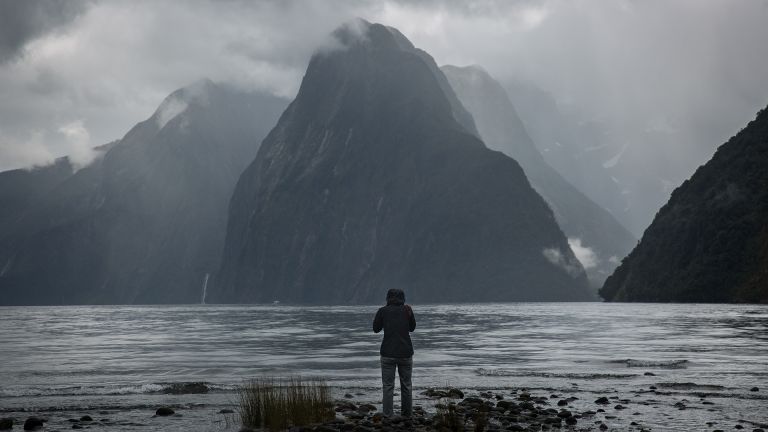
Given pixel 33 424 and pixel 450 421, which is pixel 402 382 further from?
pixel 33 424

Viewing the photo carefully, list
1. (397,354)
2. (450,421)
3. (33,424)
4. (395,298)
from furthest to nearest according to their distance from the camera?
(395,298)
(397,354)
(33,424)
(450,421)

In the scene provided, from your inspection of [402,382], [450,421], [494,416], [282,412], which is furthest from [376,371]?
[450,421]

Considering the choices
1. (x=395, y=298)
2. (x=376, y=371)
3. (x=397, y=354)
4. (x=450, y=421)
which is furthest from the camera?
(x=376, y=371)

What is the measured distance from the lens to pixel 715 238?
6156 inches

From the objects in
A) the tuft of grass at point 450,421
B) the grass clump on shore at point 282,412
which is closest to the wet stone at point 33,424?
the grass clump on shore at point 282,412

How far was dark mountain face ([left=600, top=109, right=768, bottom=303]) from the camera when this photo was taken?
14725 cm

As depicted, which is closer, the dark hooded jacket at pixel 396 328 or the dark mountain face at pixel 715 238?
the dark hooded jacket at pixel 396 328

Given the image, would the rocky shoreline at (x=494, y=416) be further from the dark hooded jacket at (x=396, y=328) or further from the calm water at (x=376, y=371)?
the dark hooded jacket at (x=396, y=328)

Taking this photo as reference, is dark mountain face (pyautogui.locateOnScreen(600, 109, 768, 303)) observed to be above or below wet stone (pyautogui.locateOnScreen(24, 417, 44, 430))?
above

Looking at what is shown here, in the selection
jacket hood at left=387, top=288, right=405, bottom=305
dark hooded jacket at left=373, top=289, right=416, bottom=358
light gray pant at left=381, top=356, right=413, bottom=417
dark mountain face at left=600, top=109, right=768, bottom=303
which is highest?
dark mountain face at left=600, top=109, right=768, bottom=303

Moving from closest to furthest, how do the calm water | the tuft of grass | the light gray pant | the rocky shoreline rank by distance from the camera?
the tuft of grass, the rocky shoreline, the light gray pant, the calm water

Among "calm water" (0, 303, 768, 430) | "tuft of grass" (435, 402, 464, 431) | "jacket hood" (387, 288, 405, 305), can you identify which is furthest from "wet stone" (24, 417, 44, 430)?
"tuft of grass" (435, 402, 464, 431)

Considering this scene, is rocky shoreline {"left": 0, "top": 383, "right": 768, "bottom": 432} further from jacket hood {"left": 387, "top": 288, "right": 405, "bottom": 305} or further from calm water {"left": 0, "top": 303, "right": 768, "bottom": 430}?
jacket hood {"left": 387, "top": 288, "right": 405, "bottom": 305}

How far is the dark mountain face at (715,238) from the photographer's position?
147250 mm
